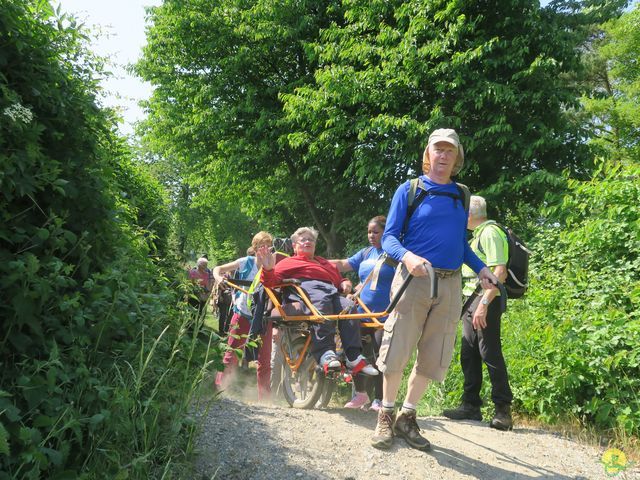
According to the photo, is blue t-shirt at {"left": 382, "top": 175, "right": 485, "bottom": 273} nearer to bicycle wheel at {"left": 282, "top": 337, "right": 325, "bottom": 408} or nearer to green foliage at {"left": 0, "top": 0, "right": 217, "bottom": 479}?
green foliage at {"left": 0, "top": 0, "right": 217, "bottom": 479}

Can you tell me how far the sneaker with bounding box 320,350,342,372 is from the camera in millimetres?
4922

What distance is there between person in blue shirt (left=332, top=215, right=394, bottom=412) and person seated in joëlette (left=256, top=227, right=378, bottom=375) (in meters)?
0.29

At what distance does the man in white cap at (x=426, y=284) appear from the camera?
395cm

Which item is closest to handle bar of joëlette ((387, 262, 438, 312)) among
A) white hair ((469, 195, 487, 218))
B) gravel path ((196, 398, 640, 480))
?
gravel path ((196, 398, 640, 480))

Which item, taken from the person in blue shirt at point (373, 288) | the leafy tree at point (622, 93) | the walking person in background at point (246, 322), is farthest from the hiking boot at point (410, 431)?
the leafy tree at point (622, 93)

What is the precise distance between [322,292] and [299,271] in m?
0.39

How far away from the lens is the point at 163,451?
9.99 ft

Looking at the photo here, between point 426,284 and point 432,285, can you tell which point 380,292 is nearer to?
point 426,284

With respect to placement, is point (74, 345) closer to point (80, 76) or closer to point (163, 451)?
point (163, 451)

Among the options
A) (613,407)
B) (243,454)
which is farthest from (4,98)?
(613,407)

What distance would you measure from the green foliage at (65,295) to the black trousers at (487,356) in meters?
2.98

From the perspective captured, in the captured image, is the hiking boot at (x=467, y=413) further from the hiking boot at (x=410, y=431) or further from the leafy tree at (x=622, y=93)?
the leafy tree at (x=622, y=93)

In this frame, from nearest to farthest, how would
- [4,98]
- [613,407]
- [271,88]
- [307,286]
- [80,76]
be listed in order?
[4,98]
[80,76]
[613,407]
[307,286]
[271,88]

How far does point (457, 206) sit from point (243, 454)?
2266mm
